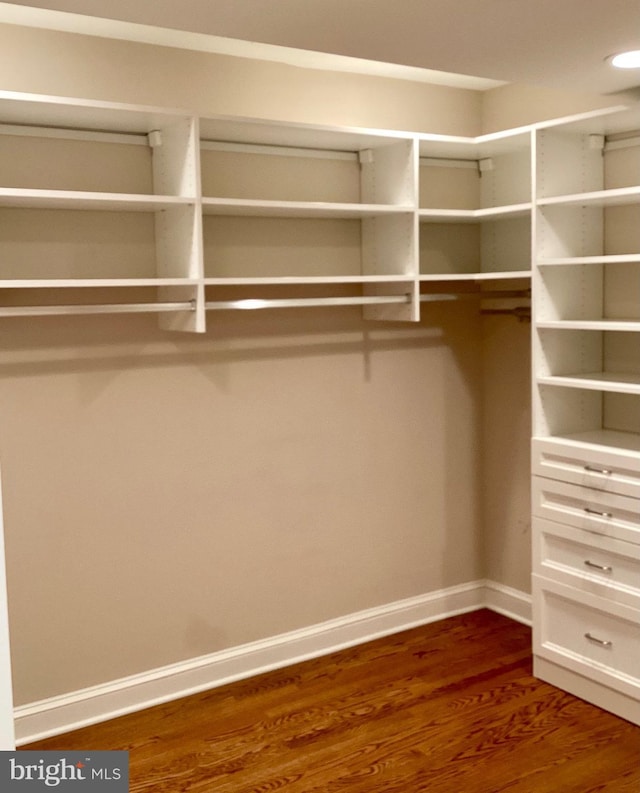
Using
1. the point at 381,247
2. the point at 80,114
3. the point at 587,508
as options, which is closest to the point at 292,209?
the point at 381,247

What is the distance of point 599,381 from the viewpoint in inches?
129

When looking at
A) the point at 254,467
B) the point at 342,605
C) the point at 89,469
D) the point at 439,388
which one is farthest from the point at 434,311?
the point at 89,469

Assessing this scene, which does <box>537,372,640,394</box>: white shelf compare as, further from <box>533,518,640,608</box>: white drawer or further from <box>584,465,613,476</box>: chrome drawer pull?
<box>533,518,640,608</box>: white drawer

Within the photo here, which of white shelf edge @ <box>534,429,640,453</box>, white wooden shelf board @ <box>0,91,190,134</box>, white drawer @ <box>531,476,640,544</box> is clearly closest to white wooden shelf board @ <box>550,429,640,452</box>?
white shelf edge @ <box>534,429,640,453</box>

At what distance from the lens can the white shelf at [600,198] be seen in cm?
311

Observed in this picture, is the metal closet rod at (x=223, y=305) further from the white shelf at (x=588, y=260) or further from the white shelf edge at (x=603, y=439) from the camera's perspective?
the white shelf edge at (x=603, y=439)

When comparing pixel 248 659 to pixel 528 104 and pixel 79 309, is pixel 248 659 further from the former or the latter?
pixel 528 104

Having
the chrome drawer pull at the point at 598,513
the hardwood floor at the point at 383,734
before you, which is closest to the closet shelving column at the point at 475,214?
the chrome drawer pull at the point at 598,513

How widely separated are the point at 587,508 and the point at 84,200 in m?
2.16

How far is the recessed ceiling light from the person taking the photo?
2594 millimetres

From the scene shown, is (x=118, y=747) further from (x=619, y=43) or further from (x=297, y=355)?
(x=619, y=43)

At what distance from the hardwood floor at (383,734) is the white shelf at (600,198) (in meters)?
1.96

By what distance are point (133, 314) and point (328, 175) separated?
1.09m

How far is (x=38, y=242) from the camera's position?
312 centimetres
